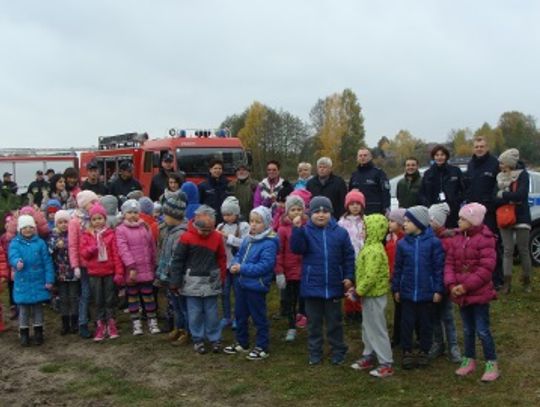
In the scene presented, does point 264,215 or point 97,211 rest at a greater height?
point 97,211

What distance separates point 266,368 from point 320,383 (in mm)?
701

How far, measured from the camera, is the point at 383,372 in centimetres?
561

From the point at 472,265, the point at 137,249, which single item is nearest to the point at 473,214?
the point at 472,265

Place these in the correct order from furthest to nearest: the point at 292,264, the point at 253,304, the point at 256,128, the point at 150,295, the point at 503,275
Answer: the point at 256,128 < the point at 503,275 < the point at 150,295 < the point at 292,264 < the point at 253,304

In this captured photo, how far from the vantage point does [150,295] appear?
757cm

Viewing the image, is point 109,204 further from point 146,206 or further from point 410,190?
point 410,190

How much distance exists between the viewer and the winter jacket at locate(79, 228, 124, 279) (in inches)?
283

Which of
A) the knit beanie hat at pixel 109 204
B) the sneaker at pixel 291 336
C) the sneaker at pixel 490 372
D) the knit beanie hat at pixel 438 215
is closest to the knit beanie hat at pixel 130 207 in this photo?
the knit beanie hat at pixel 109 204

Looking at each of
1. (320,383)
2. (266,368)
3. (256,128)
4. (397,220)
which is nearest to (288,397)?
(320,383)

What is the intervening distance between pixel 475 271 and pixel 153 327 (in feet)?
13.3

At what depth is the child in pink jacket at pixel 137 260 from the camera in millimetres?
7249

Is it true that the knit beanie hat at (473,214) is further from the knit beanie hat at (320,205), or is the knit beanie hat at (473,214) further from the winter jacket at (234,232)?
the winter jacket at (234,232)

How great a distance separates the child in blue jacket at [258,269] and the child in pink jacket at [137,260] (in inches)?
57.8

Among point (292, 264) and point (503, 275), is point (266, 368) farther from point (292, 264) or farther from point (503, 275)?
point (503, 275)
